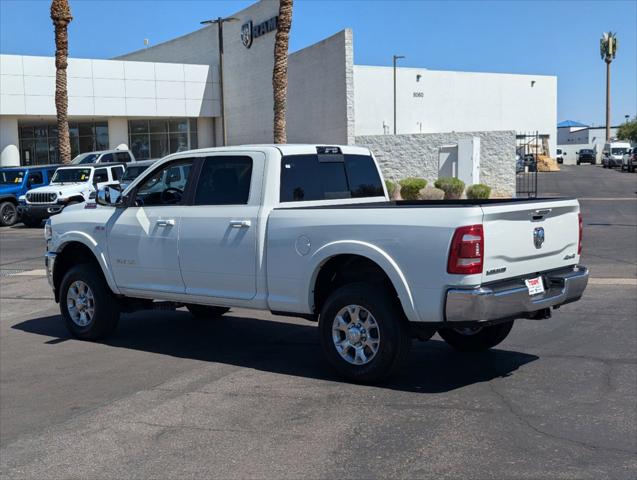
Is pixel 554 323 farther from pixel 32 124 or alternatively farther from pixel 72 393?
pixel 32 124

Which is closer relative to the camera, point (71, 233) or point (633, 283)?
point (71, 233)

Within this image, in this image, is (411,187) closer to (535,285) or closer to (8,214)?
(8,214)

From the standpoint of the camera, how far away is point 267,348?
329 inches

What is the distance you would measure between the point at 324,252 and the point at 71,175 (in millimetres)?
21152

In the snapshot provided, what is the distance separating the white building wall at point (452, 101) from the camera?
57188 mm

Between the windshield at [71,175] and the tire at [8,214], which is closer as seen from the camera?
the windshield at [71,175]

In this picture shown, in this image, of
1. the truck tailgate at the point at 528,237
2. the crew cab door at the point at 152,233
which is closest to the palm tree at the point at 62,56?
the crew cab door at the point at 152,233

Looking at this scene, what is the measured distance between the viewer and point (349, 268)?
7.03 metres

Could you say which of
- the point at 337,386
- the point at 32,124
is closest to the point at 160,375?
the point at 337,386

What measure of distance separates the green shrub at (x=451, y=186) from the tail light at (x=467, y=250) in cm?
2347

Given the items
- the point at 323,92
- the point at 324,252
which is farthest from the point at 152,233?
the point at 323,92

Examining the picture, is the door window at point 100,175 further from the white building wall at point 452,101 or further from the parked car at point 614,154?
the parked car at point 614,154

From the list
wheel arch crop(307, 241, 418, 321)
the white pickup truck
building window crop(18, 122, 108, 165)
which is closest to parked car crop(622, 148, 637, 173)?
building window crop(18, 122, 108, 165)

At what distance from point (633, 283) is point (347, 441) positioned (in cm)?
803
